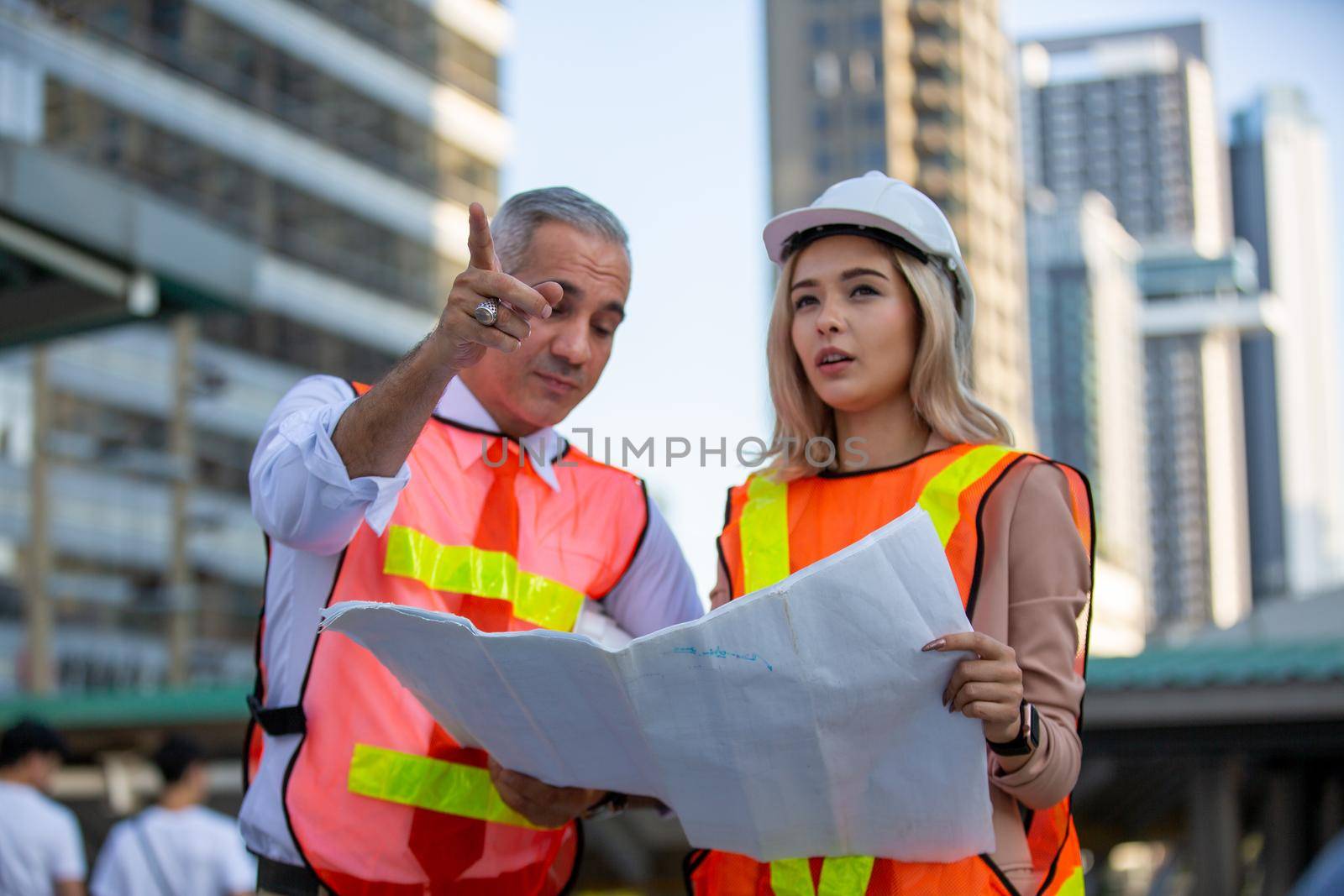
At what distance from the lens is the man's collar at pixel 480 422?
9.05ft

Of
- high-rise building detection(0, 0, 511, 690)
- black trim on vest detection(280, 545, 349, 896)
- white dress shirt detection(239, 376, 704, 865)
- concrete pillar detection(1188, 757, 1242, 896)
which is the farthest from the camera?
high-rise building detection(0, 0, 511, 690)

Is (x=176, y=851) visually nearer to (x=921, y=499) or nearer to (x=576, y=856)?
(x=576, y=856)

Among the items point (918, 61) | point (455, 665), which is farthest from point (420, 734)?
point (918, 61)

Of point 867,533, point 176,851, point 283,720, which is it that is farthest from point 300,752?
point 176,851

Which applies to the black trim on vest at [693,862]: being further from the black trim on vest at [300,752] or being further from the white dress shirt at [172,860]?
the white dress shirt at [172,860]

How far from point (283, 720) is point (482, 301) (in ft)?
2.63

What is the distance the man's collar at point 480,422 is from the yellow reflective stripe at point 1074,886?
3.47 feet

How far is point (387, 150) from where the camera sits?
36844 millimetres

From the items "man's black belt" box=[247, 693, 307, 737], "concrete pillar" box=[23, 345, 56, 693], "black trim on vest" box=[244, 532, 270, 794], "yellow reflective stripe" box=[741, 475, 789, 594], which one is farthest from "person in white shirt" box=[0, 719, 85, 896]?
"concrete pillar" box=[23, 345, 56, 693]

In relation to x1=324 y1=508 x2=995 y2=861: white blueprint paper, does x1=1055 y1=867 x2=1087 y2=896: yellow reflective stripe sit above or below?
below

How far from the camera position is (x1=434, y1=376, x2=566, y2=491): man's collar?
276 cm

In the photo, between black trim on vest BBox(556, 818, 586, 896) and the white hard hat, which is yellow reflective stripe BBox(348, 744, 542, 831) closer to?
black trim on vest BBox(556, 818, 586, 896)

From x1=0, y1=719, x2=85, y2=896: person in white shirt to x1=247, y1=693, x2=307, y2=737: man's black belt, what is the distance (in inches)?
159

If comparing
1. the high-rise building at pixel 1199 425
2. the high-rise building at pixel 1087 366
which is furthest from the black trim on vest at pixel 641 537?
the high-rise building at pixel 1199 425
